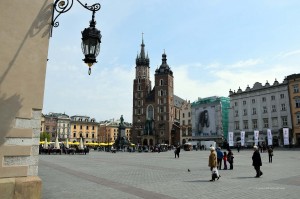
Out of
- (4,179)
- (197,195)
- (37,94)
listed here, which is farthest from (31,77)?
(197,195)

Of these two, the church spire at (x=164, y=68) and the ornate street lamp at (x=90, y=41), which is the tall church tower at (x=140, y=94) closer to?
the church spire at (x=164, y=68)

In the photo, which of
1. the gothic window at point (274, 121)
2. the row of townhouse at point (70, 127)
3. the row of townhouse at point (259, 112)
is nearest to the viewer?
the row of townhouse at point (259, 112)

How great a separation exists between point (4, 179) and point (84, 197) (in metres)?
3.16

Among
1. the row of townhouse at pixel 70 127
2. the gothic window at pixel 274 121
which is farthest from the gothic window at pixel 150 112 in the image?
the gothic window at pixel 274 121

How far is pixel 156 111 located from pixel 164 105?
3.90m

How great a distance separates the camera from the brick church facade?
99.6m

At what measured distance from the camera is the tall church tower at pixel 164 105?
325 feet

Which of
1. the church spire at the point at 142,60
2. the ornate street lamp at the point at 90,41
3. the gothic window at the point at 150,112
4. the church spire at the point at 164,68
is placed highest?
the church spire at the point at 142,60

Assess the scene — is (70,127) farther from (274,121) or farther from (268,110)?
(274,121)

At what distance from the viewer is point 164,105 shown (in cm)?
10162

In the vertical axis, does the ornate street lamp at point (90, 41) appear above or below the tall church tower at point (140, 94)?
below

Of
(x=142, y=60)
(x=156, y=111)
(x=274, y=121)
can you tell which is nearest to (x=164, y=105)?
(x=156, y=111)

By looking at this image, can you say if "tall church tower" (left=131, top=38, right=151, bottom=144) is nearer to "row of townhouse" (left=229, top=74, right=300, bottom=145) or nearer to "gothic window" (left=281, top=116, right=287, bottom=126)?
"row of townhouse" (left=229, top=74, right=300, bottom=145)

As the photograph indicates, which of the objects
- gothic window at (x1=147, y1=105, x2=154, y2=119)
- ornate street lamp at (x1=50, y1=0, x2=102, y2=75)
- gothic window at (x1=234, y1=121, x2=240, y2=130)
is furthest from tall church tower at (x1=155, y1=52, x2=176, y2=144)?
ornate street lamp at (x1=50, y1=0, x2=102, y2=75)
